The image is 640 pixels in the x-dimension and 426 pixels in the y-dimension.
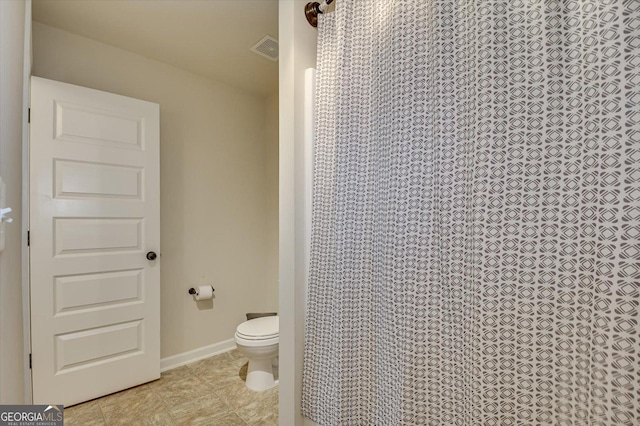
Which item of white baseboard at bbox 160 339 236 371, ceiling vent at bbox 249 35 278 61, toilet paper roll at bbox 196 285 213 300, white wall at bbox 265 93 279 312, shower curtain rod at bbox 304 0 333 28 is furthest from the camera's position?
white wall at bbox 265 93 279 312

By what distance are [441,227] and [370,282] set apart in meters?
0.41

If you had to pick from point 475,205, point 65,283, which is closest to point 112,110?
point 65,283

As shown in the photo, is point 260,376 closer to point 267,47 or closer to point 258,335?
point 258,335

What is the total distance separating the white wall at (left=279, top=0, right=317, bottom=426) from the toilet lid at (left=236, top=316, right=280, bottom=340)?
0.55 meters

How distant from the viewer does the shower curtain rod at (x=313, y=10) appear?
1.45 metres

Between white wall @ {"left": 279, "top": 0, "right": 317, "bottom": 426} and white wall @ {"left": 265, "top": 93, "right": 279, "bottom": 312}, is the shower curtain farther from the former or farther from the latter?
white wall @ {"left": 265, "top": 93, "right": 279, "bottom": 312}

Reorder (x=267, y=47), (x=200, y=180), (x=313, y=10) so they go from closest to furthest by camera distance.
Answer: (x=313, y=10) → (x=267, y=47) → (x=200, y=180)

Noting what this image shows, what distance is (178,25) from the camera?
79.7 inches

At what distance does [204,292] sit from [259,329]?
29.9 inches

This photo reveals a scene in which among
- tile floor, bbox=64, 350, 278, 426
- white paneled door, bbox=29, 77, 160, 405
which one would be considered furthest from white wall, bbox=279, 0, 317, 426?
white paneled door, bbox=29, 77, 160, 405

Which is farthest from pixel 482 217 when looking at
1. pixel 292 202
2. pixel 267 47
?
pixel 267 47

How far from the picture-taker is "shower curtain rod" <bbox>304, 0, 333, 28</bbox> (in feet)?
4.77

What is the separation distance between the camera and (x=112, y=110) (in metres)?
2.10

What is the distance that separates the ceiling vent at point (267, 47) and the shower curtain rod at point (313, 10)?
756 mm
